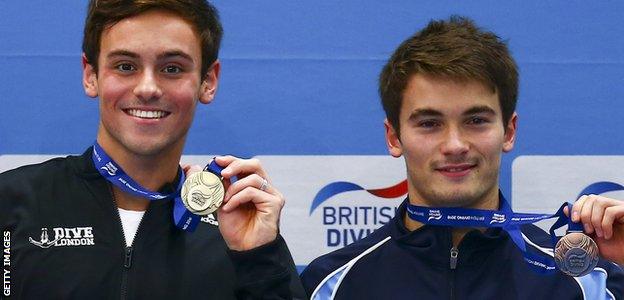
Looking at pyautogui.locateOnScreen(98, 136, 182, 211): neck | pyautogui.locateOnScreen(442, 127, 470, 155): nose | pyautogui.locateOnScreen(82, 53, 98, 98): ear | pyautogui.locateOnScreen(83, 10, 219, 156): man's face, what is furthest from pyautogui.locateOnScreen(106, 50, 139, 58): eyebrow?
pyautogui.locateOnScreen(442, 127, 470, 155): nose

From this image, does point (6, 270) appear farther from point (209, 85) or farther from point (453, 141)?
point (453, 141)

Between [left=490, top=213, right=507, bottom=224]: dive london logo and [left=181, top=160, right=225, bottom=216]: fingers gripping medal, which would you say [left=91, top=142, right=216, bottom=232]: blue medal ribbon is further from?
[left=490, top=213, right=507, bottom=224]: dive london logo

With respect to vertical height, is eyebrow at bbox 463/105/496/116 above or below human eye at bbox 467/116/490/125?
above

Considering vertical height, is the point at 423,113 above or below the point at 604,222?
above

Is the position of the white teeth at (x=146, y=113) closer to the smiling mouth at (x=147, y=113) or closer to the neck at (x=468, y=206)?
the smiling mouth at (x=147, y=113)

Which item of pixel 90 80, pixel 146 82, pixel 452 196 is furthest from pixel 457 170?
pixel 90 80

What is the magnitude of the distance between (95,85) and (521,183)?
4.26 feet

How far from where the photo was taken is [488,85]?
2115 mm

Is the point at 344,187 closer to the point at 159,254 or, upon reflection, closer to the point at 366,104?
the point at 366,104

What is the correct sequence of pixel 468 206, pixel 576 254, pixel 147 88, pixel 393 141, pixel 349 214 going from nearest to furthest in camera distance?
pixel 576 254, pixel 147 88, pixel 468 206, pixel 393 141, pixel 349 214

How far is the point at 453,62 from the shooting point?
2.12 m

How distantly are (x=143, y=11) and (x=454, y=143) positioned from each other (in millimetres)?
771

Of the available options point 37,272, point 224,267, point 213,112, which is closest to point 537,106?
point 213,112

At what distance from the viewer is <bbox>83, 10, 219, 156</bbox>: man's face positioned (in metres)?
2.03
